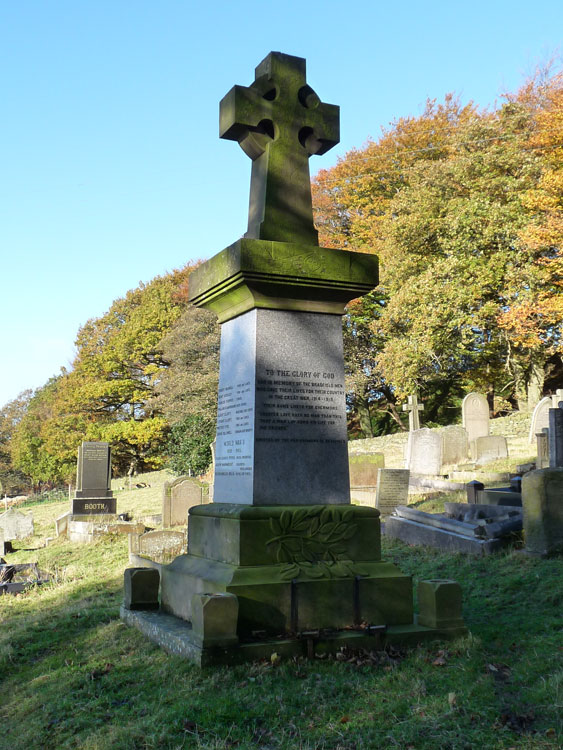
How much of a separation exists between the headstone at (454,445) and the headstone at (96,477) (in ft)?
33.2

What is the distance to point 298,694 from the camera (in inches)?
183

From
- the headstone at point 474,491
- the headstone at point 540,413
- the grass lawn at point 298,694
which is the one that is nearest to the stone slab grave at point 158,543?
the headstone at point 474,491

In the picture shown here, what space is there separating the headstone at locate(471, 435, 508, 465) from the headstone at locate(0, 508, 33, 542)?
1325cm

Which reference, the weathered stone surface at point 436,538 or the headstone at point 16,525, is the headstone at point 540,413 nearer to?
the weathered stone surface at point 436,538

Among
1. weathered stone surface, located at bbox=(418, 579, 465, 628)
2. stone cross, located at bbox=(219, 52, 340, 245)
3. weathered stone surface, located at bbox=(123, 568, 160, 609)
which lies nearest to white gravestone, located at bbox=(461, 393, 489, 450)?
stone cross, located at bbox=(219, 52, 340, 245)

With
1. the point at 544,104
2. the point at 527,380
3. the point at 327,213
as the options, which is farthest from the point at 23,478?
the point at 544,104

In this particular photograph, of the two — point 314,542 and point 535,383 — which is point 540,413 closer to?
point 535,383

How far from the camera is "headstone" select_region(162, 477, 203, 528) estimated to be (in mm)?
18625

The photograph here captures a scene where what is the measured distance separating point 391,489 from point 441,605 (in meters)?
9.69

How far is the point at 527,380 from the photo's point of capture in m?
34.1

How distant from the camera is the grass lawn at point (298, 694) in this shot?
409cm

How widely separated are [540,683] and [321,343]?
3.28m

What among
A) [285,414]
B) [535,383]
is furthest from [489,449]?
[285,414]

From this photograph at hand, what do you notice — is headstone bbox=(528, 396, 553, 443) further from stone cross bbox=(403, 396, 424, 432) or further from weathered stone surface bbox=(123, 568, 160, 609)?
weathered stone surface bbox=(123, 568, 160, 609)
